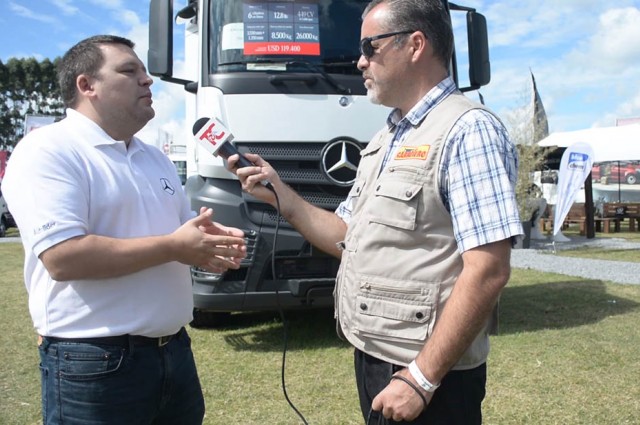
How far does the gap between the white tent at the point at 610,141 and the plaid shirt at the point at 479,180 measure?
15562 mm

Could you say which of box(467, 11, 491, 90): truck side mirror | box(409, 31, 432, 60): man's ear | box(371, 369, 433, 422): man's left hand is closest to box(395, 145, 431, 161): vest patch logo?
box(409, 31, 432, 60): man's ear

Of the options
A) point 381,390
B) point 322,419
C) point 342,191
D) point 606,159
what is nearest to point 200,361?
point 322,419

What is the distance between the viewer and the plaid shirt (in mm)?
1618

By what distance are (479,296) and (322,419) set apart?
2500 millimetres

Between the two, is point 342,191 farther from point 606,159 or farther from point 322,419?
point 606,159

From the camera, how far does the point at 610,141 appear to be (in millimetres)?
16703

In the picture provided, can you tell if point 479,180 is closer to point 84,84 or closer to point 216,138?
point 216,138

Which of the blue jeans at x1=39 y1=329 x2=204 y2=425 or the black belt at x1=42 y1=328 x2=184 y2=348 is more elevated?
the black belt at x1=42 y1=328 x2=184 y2=348

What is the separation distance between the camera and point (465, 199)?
1649mm

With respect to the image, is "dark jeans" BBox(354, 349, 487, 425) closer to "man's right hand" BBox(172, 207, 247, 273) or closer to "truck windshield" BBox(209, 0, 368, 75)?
"man's right hand" BBox(172, 207, 247, 273)

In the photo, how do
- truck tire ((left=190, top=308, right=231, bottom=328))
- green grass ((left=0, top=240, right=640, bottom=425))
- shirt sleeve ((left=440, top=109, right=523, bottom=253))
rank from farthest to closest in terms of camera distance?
truck tire ((left=190, top=308, right=231, bottom=328)) < green grass ((left=0, top=240, right=640, bottom=425)) < shirt sleeve ((left=440, top=109, right=523, bottom=253))

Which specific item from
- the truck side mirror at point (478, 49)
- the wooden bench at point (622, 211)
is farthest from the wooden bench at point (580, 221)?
the truck side mirror at point (478, 49)

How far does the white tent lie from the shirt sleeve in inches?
613

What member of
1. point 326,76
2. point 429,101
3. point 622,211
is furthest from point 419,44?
point 622,211
